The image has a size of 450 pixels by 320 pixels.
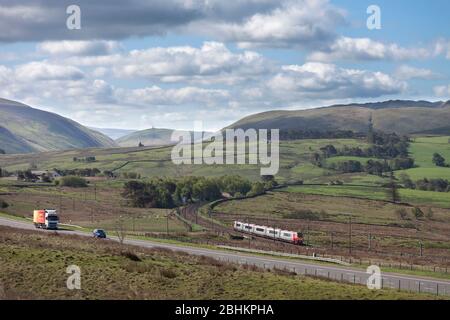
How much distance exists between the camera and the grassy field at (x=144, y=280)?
4512cm

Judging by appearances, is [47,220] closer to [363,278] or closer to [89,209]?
[89,209]

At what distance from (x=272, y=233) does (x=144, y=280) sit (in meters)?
69.5

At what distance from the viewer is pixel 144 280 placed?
159 ft

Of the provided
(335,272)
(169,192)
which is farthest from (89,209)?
(335,272)

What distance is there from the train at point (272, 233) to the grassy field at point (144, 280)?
168ft

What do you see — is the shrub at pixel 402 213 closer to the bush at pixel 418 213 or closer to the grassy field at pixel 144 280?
the bush at pixel 418 213

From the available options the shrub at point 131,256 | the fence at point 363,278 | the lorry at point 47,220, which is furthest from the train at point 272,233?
the shrub at point 131,256

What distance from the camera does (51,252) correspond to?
56.3 m

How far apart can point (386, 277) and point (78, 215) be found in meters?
88.3

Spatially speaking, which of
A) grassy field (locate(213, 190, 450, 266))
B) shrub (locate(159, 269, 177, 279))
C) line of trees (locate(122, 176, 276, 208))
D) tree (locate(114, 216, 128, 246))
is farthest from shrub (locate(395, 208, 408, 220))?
shrub (locate(159, 269, 177, 279))

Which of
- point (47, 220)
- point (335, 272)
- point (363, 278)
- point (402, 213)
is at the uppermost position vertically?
point (47, 220)

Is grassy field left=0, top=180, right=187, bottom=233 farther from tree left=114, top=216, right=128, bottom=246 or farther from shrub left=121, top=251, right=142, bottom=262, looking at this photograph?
shrub left=121, top=251, right=142, bottom=262

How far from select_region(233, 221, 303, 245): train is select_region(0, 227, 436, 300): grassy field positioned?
2015 inches
